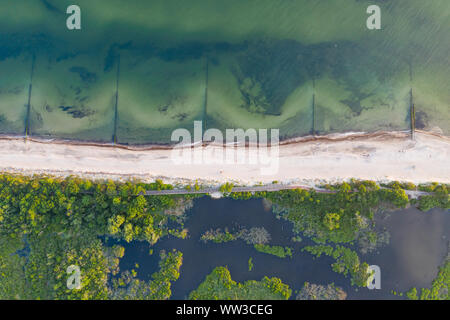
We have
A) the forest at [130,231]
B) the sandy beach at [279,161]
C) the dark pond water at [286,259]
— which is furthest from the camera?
the sandy beach at [279,161]

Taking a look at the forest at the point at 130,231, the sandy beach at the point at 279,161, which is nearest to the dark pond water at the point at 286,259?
the forest at the point at 130,231

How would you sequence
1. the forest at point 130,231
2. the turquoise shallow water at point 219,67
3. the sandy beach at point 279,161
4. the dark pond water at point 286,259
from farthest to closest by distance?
the turquoise shallow water at point 219,67 < the sandy beach at point 279,161 < the dark pond water at point 286,259 < the forest at point 130,231

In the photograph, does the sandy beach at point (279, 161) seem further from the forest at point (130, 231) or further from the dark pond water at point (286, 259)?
the dark pond water at point (286, 259)

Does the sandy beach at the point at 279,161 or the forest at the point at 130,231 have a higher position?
the sandy beach at the point at 279,161

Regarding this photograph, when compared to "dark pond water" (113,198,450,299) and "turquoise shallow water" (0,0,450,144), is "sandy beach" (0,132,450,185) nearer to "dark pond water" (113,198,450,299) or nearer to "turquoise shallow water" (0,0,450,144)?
"turquoise shallow water" (0,0,450,144)

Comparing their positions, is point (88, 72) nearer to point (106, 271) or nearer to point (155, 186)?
point (155, 186)

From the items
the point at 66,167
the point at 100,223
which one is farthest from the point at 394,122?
the point at 66,167

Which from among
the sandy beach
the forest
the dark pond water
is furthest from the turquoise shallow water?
the dark pond water
